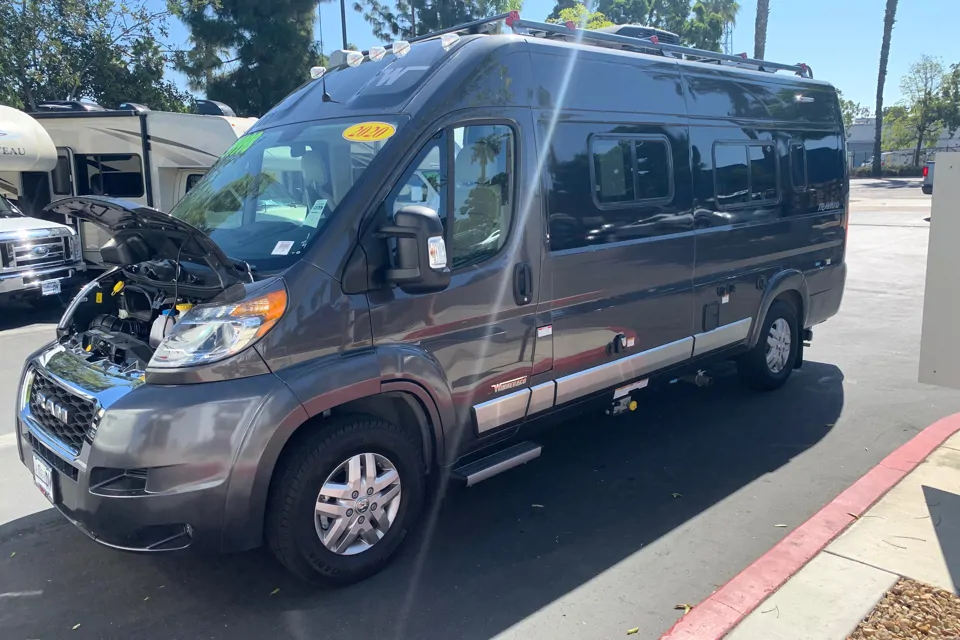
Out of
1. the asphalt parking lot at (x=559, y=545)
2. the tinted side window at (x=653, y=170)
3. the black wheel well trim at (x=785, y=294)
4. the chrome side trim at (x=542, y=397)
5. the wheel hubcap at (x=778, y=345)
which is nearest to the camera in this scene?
the asphalt parking lot at (x=559, y=545)

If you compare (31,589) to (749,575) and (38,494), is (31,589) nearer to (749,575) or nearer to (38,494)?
(38,494)

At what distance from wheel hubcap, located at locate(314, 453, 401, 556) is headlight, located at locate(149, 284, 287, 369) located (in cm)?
74

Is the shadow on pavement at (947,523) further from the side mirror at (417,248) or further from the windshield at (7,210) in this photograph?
the windshield at (7,210)

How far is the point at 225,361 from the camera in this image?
10.6 feet

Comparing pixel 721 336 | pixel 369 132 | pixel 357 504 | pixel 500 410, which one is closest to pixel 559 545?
pixel 500 410

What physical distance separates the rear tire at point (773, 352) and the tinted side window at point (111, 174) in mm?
11104

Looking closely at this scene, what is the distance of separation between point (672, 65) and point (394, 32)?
3777cm

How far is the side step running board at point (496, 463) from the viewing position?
407 centimetres

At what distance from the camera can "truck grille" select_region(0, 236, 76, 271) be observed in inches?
393

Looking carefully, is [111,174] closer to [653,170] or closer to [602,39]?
[602,39]

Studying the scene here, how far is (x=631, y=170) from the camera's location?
4.96 metres

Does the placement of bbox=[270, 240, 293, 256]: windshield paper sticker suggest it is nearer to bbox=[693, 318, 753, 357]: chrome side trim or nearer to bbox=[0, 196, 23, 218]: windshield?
bbox=[693, 318, 753, 357]: chrome side trim

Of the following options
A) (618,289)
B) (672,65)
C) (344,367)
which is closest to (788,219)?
(672,65)

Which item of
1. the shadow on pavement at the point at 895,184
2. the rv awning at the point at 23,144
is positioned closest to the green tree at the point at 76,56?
the rv awning at the point at 23,144
